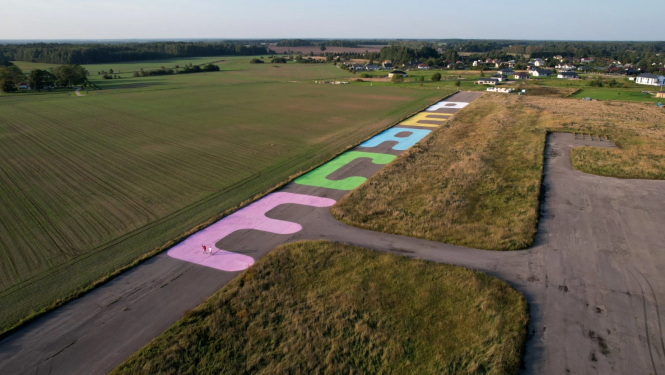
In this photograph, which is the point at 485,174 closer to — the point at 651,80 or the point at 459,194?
the point at 459,194

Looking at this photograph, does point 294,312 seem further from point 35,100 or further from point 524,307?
point 35,100

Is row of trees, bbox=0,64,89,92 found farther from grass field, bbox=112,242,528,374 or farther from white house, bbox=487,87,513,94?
white house, bbox=487,87,513,94

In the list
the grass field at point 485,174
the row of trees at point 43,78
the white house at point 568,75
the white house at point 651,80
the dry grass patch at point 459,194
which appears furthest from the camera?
the white house at point 568,75

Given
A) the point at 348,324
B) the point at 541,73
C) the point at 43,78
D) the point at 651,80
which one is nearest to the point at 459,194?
the point at 348,324

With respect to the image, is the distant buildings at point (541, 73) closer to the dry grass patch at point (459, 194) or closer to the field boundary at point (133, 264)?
the dry grass patch at point (459, 194)

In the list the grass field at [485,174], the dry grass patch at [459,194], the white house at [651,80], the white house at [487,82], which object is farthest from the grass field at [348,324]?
the white house at [651,80]

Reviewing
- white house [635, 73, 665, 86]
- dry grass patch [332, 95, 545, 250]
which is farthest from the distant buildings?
dry grass patch [332, 95, 545, 250]
